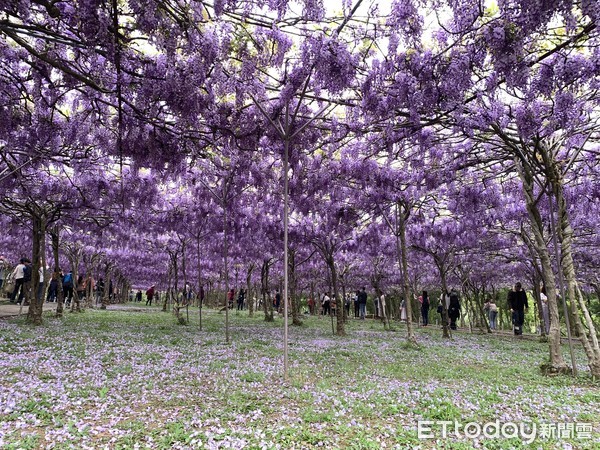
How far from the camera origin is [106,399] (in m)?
4.07

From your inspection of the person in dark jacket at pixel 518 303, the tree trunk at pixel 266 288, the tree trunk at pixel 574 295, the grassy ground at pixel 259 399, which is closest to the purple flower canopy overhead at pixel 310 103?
the tree trunk at pixel 574 295

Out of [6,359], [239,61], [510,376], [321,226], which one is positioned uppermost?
[239,61]

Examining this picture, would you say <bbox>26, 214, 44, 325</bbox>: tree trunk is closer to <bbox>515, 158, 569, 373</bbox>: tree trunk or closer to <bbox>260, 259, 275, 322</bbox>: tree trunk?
<bbox>260, 259, 275, 322</bbox>: tree trunk

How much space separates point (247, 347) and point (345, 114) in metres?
5.14

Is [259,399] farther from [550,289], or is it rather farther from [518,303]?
[518,303]

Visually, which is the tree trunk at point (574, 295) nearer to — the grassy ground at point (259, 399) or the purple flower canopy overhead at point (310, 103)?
the purple flower canopy overhead at point (310, 103)

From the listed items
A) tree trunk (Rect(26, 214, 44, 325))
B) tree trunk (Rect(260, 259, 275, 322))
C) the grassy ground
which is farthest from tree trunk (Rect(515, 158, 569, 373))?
tree trunk (Rect(260, 259, 275, 322))

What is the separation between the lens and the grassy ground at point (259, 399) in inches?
126

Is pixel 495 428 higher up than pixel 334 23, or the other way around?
pixel 334 23

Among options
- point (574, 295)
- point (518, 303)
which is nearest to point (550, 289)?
point (574, 295)

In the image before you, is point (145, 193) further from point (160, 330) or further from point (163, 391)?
point (163, 391)

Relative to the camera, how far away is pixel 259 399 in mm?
4301

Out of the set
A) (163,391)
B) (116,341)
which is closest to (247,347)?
(116,341)

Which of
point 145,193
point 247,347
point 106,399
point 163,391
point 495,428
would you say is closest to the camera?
point 495,428
